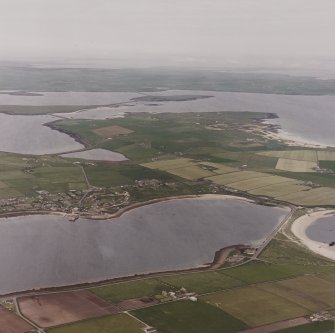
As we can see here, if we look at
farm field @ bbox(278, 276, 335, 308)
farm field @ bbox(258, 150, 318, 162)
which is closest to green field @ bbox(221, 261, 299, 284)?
farm field @ bbox(278, 276, 335, 308)

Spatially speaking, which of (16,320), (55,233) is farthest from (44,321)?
(55,233)

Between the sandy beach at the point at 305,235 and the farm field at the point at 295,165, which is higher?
the farm field at the point at 295,165

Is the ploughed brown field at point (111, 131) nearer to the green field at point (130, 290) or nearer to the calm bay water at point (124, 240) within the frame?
the calm bay water at point (124, 240)

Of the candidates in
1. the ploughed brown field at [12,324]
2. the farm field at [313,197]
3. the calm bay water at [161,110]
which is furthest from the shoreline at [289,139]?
the ploughed brown field at [12,324]

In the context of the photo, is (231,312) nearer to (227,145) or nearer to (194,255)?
(194,255)

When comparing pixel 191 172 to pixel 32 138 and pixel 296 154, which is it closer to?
pixel 296 154

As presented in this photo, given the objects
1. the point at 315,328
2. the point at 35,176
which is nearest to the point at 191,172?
the point at 35,176
